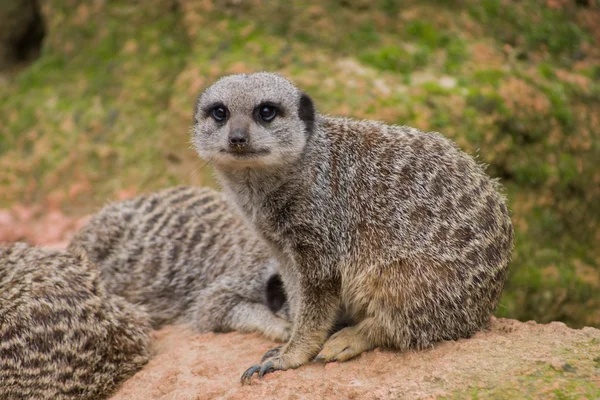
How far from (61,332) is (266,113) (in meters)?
1.45

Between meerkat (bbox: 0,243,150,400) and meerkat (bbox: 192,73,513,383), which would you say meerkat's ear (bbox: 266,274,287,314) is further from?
meerkat (bbox: 0,243,150,400)

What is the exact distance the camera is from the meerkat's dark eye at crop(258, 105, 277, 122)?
3131 millimetres

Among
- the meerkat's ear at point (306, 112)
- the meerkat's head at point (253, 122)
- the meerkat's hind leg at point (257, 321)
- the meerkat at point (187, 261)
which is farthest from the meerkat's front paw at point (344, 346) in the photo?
the meerkat's ear at point (306, 112)

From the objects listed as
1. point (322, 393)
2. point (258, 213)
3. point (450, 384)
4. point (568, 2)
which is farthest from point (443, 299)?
point (568, 2)

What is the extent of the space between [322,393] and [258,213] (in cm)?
90

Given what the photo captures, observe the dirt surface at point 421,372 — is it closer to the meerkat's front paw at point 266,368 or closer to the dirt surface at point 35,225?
the meerkat's front paw at point 266,368

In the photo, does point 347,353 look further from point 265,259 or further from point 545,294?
point 545,294

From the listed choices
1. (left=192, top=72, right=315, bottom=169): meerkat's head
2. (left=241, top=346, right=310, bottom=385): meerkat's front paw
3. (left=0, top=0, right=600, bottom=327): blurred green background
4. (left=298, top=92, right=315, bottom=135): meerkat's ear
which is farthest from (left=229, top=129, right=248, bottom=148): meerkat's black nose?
(left=0, top=0, right=600, bottom=327): blurred green background

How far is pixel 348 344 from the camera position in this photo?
10.2 feet

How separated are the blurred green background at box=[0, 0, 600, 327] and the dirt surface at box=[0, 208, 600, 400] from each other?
201 cm

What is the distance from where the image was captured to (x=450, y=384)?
8.64ft

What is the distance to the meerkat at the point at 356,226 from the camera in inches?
119

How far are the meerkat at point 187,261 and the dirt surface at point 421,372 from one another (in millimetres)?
345

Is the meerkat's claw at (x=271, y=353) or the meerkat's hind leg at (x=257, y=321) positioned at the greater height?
the meerkat's claw at (x=271, y=353)
